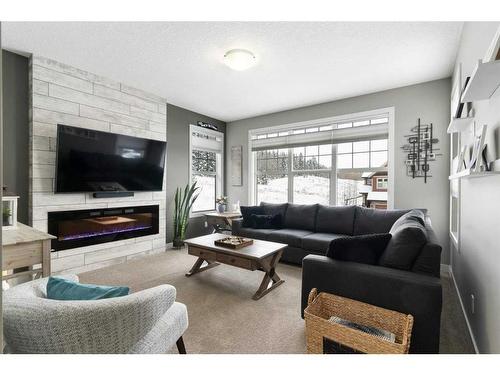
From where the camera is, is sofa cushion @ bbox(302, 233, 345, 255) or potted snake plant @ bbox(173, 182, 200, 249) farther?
potted snake plant @ bbox(173, 182, 200, 249)

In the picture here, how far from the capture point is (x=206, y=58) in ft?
9.55

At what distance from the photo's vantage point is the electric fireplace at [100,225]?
10.3 feet

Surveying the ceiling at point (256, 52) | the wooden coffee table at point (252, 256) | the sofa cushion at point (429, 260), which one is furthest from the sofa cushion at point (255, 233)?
the sofa cushion at point (429, 260)

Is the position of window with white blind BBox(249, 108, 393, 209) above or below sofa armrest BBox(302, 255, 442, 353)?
above

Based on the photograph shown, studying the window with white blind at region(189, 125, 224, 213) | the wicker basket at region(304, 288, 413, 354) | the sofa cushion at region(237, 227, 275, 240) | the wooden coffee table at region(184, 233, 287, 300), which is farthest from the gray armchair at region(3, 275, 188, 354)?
the window with white blind at region(189, 125, 224, 213)

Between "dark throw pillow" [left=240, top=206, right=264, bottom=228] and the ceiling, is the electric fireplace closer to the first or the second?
"dark throw pillow" [left=240, top=206, right=264, bottom=228]

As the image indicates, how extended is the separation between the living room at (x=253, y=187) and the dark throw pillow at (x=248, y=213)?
0.04 meters

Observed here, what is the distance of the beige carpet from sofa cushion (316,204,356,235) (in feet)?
2.66

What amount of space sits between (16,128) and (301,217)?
12.8 ft

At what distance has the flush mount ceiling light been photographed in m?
2.67

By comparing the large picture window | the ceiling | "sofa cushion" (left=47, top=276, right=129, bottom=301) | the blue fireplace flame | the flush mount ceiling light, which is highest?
the ceiling

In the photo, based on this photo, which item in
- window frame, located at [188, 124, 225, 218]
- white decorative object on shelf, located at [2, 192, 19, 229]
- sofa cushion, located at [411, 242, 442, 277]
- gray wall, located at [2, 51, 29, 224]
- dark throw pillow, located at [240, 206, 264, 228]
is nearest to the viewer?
sofa cushion, located at [411, 242, 442, 277]

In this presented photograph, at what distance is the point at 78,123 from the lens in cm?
326

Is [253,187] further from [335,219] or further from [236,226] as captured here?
[335,219]
